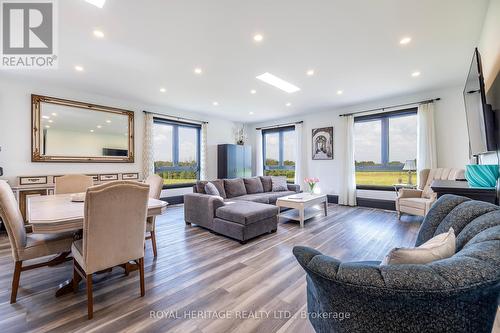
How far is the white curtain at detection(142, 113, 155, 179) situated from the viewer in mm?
5410

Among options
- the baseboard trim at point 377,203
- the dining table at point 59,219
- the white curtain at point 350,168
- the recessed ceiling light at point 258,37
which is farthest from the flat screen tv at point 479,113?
the dining table at point 59,219

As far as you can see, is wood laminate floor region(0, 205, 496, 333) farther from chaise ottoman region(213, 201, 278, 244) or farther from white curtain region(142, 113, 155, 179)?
white curtain region(142, 113, 155, 179)

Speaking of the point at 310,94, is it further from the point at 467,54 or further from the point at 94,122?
the point at 94,122

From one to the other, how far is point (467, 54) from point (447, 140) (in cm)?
203

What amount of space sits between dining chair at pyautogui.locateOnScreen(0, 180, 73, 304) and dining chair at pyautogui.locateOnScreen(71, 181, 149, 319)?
0.18 meters

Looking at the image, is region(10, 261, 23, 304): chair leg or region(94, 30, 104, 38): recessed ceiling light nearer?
region(10, 261, 23, 304): chair leg

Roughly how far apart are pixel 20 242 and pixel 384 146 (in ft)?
21.4

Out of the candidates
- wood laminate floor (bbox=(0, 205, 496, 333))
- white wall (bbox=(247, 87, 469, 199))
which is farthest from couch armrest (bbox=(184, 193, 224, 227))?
white wall (bbox=(247, 87, 469, 199))

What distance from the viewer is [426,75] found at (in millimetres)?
3852

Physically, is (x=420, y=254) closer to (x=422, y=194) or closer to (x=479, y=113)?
(x=479, y=113)

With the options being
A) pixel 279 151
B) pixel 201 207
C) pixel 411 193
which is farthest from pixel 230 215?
pixel 279 151

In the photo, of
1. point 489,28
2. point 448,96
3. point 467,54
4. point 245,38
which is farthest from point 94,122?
point 448,96

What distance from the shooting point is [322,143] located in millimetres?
6352

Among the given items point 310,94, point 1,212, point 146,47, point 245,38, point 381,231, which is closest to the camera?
point 1,212
